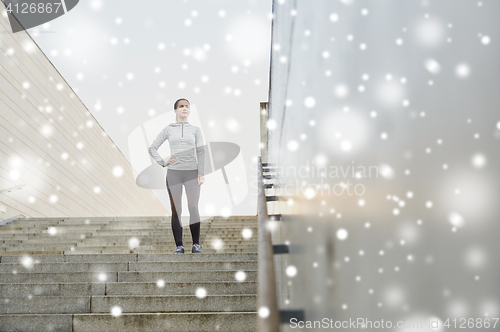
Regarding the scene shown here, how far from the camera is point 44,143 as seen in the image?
29.5 feet

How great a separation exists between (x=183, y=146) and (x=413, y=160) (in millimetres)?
3524

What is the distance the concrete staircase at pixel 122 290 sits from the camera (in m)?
2.73

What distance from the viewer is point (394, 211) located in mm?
498

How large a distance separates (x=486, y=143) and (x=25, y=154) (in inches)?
348

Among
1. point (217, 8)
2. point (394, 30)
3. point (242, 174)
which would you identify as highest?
point (217, 8)

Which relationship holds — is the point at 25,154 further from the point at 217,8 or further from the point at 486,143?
the point at 486,143

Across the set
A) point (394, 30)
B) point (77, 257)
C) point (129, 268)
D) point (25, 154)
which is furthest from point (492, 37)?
point (25, 154)

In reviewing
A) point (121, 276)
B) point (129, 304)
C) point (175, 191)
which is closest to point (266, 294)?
point (129, 304)
